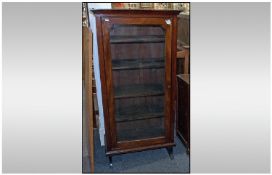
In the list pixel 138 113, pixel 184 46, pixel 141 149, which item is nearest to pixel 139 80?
pixel 138 113

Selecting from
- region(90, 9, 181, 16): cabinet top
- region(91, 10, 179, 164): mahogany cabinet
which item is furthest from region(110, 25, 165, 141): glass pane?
region(90, 9, 181, 16): cabinet top

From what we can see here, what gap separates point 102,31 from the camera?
191cm

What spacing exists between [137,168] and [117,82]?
77 centimetres

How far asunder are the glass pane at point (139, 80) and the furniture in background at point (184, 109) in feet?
0.85

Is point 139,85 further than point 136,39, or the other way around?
point 139,85

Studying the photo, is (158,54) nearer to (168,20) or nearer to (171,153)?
(168,20)

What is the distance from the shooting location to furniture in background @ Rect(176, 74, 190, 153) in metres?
2.42

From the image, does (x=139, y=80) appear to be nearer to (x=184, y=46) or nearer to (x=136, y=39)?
(x=136, y=39)

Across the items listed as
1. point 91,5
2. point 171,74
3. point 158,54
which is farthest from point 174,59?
point 91,5

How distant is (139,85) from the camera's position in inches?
94.5

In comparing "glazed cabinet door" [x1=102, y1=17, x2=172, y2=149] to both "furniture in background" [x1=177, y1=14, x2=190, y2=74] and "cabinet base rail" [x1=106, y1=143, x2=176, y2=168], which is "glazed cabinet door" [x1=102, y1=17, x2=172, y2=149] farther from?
"furniture in background" [x1=177, y1=14, x2=190, y2=74]

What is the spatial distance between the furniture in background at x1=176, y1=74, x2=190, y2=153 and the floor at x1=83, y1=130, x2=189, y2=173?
0.15 m

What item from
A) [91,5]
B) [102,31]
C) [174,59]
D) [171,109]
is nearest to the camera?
[102,31]

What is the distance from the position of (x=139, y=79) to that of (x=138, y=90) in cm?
16
